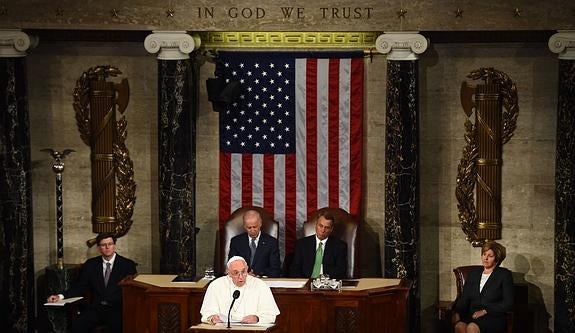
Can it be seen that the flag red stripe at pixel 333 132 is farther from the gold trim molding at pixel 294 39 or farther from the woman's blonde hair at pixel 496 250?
the woman's blonde hair at pixel 496 250

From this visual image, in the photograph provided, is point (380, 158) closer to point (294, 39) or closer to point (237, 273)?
point (294, 39)

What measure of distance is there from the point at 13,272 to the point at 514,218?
6758 mm

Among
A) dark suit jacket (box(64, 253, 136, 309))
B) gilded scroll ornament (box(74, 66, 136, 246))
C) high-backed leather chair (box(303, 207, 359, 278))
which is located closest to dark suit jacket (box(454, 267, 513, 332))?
high-backed leather chair (box(303, 207, 359, 278))

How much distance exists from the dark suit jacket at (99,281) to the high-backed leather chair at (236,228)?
1.40m

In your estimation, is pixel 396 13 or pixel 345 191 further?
pixel 345 191

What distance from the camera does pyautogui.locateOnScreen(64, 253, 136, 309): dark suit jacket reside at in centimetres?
1775

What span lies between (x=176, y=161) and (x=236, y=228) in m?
1.20

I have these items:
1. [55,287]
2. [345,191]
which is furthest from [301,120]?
[55,287]

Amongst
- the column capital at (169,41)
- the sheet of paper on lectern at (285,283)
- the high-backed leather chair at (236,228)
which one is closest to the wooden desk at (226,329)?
the sheet of paper on lectern at (285,283)

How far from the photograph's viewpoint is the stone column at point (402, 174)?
18.3 metres

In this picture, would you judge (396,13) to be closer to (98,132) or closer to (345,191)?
(345,191)

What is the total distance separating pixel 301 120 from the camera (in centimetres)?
1912

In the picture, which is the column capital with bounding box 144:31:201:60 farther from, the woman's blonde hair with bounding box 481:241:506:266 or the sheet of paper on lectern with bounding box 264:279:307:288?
the woman's blonde hair with bounding box 481:241:506:266

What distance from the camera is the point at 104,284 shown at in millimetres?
17859
